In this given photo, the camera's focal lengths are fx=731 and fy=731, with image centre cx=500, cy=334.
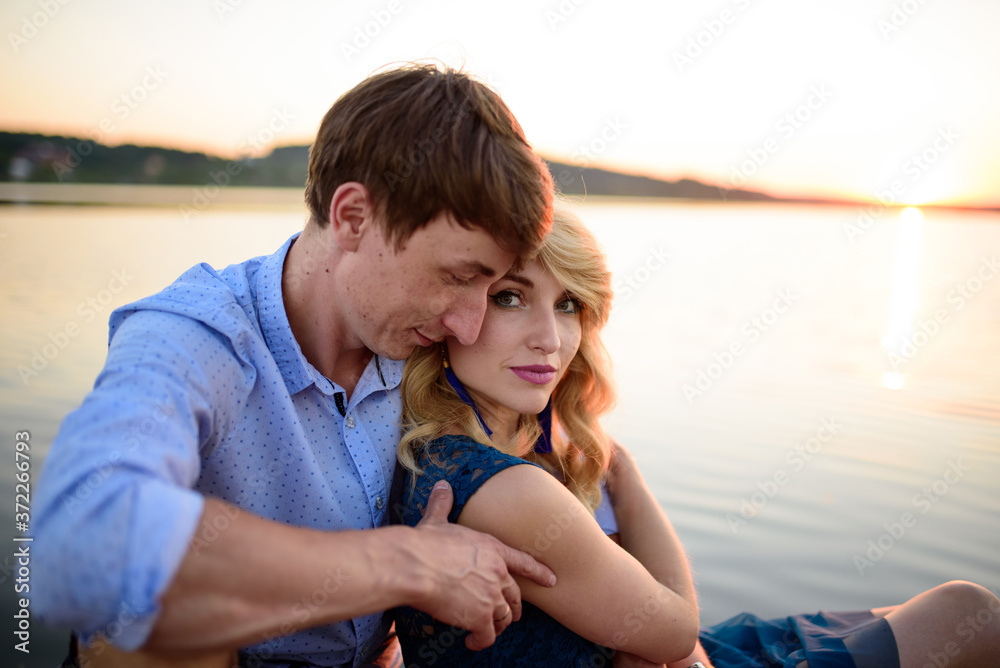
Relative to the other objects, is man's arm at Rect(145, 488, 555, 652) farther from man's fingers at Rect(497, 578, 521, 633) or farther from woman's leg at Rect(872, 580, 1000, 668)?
woman's leg at Rect(872, 580, 1000, 668)

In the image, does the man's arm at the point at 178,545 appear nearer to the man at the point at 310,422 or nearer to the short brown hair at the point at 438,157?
the man at the point at 310,422

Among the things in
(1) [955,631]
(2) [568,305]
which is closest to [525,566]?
(2) [568,305]

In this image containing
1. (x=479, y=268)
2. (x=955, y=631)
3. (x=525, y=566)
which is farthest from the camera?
(x=955, y=631)

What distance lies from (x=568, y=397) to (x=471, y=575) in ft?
3.93

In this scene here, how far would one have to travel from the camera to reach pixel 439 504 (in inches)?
74.7

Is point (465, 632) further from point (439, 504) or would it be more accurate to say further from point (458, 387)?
point (458, 387)

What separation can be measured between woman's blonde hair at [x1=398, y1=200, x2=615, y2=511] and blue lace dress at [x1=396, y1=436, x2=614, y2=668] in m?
0.10

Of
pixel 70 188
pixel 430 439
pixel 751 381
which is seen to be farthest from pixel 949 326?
pixel 70 188

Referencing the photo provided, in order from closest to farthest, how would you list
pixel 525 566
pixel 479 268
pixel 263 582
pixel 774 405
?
pixel 263 582, pixel 525 566, pixel 479 268, pixel 774 405

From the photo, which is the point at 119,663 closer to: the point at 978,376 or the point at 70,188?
the point at 978,376

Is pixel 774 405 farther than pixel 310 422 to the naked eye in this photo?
Yes

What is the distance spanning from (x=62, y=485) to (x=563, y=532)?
1136mm

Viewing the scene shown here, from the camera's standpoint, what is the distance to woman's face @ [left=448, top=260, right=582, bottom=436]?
7.33 ft

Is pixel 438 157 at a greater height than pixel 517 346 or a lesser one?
greater
